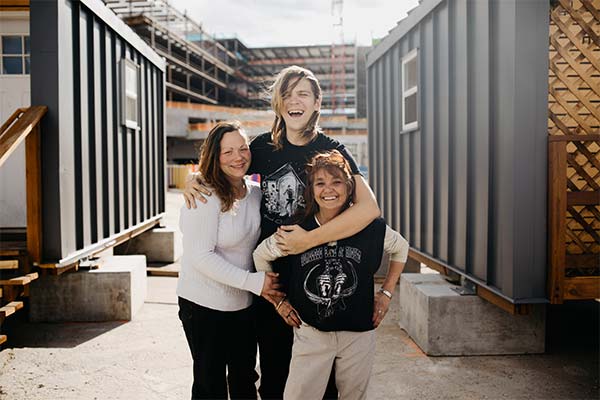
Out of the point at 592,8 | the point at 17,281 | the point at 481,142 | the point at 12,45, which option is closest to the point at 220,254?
the point at 17,281

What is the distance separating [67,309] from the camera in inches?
211

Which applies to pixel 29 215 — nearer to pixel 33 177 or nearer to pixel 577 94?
pixel 33 177

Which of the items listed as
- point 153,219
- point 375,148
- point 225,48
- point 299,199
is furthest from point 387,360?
point 225,48

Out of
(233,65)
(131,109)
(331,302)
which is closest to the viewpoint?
(331,302)

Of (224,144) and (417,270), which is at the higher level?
(224,144)

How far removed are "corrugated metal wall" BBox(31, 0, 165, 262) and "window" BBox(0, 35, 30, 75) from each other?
1119mm

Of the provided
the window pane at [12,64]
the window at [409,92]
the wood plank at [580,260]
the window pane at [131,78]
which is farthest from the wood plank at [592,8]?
the window pane at [12,64]

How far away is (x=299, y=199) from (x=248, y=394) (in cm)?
110

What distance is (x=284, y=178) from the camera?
267cm

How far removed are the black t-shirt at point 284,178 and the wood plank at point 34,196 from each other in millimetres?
2801

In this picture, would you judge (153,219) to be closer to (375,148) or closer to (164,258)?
(164,258)

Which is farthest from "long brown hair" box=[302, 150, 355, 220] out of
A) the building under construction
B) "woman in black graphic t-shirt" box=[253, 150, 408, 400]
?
the building under construction

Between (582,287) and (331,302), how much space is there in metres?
2.41

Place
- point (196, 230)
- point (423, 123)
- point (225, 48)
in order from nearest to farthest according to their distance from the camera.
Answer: point (196, 230) → point (423, 123) → point (225, 48)
